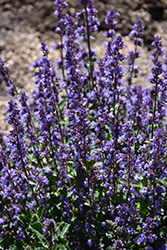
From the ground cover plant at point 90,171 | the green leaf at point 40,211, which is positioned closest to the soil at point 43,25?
the ground cover plant at point 90,171

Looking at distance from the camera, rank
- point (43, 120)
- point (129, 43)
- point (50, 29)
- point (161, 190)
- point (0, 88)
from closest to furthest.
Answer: point (161, 190) < point (43, 120) < point (0, 88) < point (129, 43) < point (50, 29)

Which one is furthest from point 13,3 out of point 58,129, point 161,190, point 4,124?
point 161,190

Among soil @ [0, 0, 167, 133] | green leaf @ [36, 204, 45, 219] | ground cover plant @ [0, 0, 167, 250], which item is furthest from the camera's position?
soil @ [0, 0, 167, 133]

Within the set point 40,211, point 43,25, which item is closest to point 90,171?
point 40,211

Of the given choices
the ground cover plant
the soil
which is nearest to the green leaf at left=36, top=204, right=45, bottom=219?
the ground cover plant

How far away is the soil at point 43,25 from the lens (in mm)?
11922

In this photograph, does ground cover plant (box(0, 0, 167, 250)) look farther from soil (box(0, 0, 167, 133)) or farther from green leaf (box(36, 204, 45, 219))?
soil (box(0, 0, 167, 133))

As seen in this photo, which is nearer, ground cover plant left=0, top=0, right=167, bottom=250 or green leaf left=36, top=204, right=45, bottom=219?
ground cover plant left=0, top=0, right=167, bottom=250

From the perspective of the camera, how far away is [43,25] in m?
13.0

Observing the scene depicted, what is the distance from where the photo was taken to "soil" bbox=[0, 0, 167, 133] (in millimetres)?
11922

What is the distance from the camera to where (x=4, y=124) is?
32.8ft

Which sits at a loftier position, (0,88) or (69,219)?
(0,88)

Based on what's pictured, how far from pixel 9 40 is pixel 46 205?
881 cm

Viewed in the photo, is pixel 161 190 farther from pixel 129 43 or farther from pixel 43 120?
pixel 129 43
